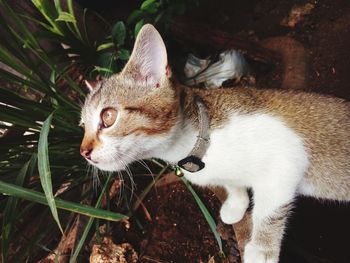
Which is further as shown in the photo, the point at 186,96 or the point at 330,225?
the point at 330,225

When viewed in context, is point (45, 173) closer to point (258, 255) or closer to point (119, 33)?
point (258, 255)

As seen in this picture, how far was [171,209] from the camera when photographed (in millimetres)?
1205

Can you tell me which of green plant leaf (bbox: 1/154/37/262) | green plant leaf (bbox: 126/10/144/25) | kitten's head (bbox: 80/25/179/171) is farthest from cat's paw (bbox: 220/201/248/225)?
green plant leaf (bbox: 126/10/144/25)

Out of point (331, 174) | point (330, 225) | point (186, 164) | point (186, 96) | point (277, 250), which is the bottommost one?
point (330, 225)

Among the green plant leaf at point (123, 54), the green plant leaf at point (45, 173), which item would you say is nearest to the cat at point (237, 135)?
the green plant leaf at point (45, 173)

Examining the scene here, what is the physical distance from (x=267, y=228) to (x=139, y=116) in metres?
0.48

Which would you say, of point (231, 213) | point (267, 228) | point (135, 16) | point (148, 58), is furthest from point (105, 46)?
point (267, 228)

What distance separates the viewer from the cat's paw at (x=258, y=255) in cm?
98

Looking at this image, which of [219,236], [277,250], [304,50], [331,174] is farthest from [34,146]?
[304,50]

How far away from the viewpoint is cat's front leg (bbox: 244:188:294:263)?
98 centimetres

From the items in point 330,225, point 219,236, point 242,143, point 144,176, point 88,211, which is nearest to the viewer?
point 88,211

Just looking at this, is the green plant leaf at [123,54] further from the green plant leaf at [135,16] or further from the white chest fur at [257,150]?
the white chest fur at [257,150]

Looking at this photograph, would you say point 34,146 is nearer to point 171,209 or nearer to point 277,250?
point 171,209

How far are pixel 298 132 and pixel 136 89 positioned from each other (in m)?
0.46
